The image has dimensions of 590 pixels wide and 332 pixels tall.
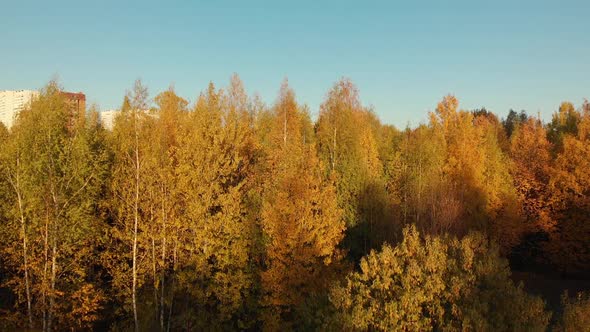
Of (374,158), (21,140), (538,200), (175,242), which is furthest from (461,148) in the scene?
(21,140)

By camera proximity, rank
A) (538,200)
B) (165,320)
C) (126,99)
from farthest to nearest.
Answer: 1. (538,200)
2. (165,320)
3. (126,99)

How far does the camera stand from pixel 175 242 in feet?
57.9

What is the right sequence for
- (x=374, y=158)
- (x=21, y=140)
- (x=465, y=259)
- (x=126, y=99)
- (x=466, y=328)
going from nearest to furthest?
1. (x=466, y=328)
2. (x=465, y=259)
3. (x=21, y=140)
4. (x=126, y=99)
5. (x=374, y=158)

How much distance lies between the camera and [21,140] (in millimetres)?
16484

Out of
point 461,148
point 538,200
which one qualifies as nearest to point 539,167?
point 538,200

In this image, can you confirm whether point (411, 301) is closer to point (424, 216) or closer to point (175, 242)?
point (175, 242)

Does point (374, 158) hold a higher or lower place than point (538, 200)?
higher

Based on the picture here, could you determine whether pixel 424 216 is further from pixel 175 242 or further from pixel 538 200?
pixel 175 242

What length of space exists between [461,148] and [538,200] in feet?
31.9

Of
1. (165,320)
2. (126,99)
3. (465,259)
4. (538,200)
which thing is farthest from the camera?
(538,200)

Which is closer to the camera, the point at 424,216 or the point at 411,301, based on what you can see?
the point at 411,301

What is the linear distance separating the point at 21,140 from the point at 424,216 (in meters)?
23.7

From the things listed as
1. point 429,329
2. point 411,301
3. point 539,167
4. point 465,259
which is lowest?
point 429,329

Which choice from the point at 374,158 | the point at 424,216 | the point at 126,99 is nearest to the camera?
the point at 126,99
